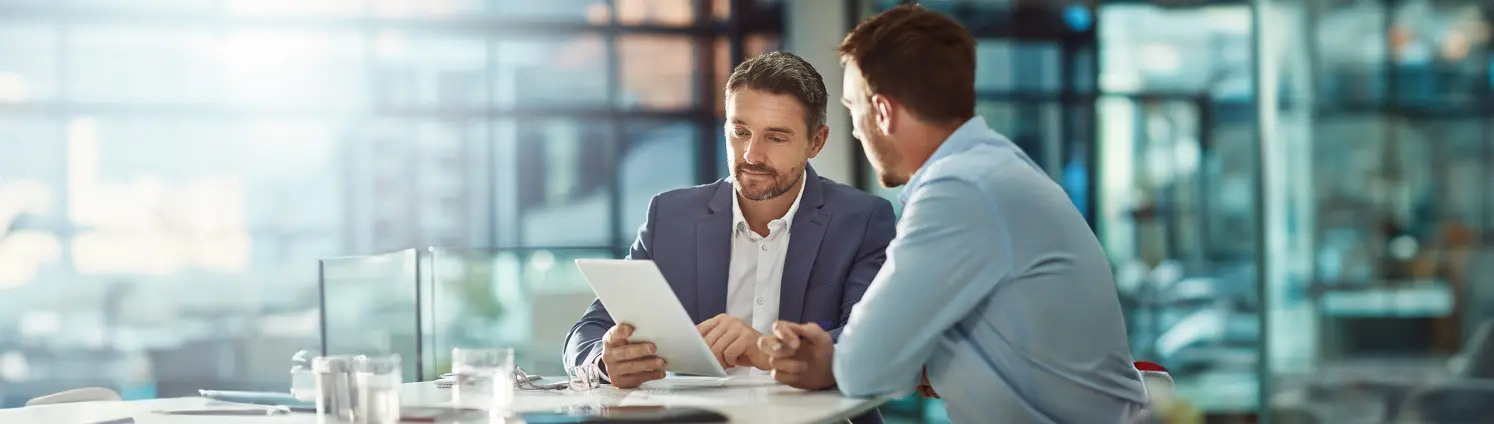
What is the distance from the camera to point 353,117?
20.9ft

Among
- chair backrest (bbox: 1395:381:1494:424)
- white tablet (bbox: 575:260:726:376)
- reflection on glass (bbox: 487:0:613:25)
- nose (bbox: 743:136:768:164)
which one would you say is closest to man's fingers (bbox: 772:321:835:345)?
white tablet (bbox: 575:260:726:376)

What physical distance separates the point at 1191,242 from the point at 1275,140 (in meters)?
0.72

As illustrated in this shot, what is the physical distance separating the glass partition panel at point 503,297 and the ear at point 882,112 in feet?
14.8

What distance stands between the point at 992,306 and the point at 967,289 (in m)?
0.07

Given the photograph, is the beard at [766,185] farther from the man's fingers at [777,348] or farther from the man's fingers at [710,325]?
the man's fingers at [777,348]

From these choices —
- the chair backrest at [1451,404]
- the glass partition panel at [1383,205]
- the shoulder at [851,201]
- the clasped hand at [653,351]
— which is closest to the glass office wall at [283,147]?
the glass partition panel at [1383,205]

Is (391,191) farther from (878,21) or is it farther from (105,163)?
(878,21)

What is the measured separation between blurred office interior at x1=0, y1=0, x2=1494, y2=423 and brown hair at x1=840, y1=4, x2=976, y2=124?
4122 millimetres

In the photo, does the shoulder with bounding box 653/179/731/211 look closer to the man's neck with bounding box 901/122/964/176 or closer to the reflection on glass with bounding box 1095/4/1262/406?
the man's neck with bounding box 901/122/964/176

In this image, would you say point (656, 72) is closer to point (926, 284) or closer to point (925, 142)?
point (925, 142)

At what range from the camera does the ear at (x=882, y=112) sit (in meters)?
1.94

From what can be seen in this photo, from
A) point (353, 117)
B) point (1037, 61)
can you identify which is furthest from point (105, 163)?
point (1037, 61)

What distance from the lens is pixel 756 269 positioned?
2465 mm

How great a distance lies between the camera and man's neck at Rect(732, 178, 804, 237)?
2.46 meters
